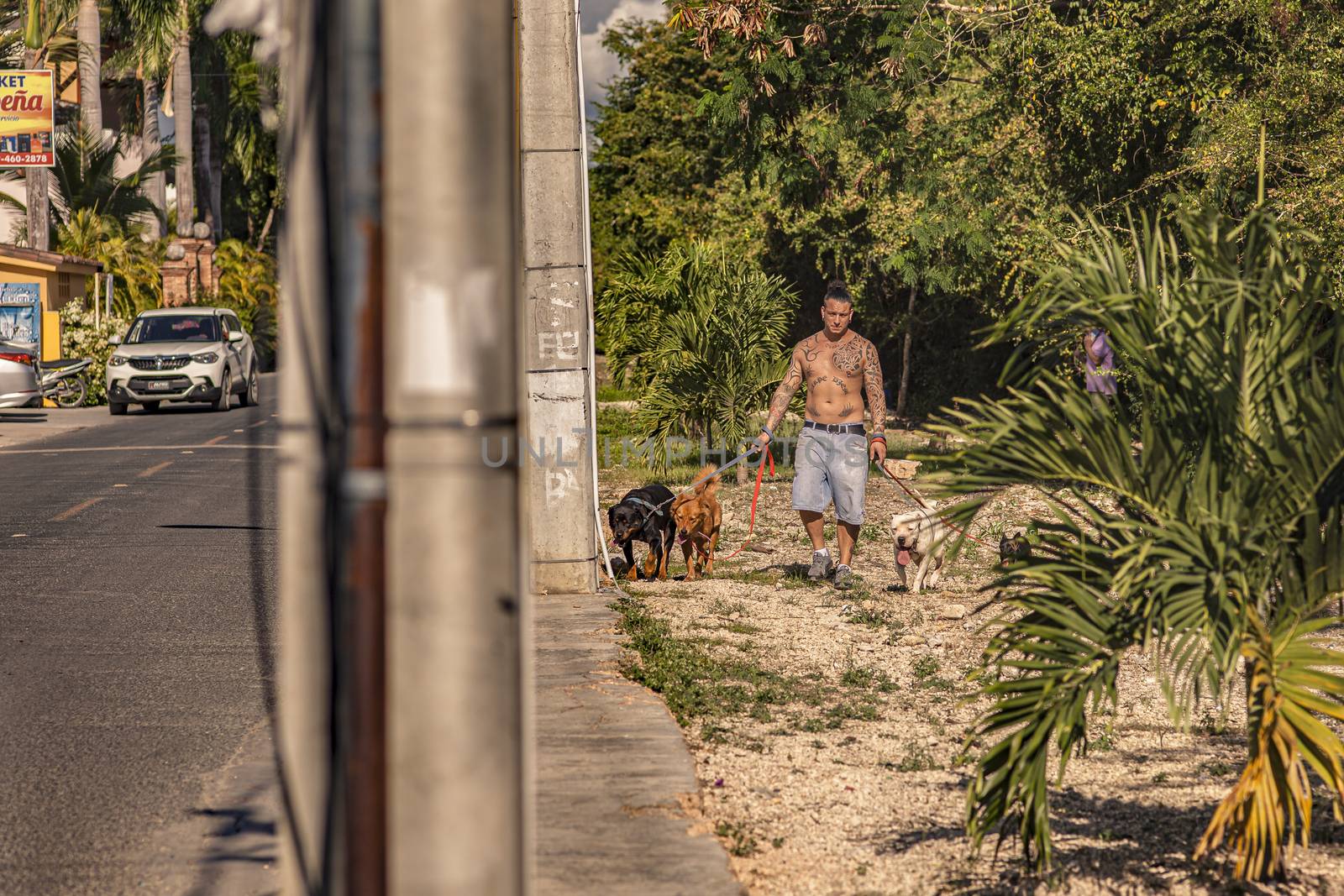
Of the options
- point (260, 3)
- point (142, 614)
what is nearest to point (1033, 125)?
point (142, 614)

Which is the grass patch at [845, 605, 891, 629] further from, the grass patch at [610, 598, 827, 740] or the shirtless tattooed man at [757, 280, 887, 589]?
the grass patch at [610, 598, 827, 740]

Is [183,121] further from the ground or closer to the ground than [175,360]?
further from the ground

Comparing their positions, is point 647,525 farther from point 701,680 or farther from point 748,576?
point 701,680

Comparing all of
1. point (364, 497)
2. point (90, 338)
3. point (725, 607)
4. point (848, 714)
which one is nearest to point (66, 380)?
point (90, 338)

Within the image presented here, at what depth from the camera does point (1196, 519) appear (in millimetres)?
4176

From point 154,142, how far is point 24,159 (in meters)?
Answer: 18.8

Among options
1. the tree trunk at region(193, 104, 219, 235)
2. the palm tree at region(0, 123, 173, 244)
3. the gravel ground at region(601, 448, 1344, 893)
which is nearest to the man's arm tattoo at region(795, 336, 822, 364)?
the gravel ground at region(601, 448, 1344, 893)

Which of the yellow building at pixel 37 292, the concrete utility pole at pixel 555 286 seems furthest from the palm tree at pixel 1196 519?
the yellow building at pixel 37 292

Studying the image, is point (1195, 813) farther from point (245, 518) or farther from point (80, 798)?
point (245, 518)

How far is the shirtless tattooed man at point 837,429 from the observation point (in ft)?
35.4

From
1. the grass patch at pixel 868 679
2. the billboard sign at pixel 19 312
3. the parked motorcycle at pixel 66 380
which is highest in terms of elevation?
the billboard sign at pixel 19 312

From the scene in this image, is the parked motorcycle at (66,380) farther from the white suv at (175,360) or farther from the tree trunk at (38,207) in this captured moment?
the tree trunk at (38,207)

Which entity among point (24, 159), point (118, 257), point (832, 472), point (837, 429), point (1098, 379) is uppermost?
point (24, 159)

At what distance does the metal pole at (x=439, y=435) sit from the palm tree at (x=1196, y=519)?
2312 mm
